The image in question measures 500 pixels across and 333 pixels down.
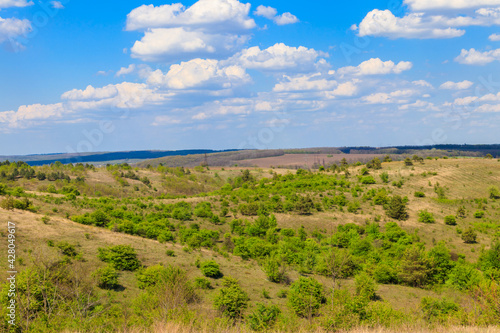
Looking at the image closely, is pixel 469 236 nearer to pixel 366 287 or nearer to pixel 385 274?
pixel 385 274

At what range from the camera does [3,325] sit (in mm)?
13828

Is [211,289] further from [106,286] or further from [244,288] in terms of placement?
[106,286]

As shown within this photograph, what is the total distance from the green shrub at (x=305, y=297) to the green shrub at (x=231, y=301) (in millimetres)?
4175

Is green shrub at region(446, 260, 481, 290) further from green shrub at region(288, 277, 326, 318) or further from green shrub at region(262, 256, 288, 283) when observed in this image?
green shrub at region(262, 256, 288, 283)

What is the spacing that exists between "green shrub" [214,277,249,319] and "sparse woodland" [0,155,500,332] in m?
0.11

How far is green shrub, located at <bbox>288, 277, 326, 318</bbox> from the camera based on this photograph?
29.4 m

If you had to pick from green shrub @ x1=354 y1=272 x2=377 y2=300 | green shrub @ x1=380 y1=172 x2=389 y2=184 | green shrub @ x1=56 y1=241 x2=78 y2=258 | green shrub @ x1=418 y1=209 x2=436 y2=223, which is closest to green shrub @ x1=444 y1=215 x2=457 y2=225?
green shrub @ x1=418 y1=209 x2=436 y2=223

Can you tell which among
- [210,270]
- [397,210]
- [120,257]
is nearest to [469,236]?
[397,210]

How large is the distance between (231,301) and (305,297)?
255 inches

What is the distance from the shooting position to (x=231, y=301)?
29016mm

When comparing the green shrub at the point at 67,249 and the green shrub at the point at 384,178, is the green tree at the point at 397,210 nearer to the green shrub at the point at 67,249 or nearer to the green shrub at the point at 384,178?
the green shrub at the point at 384,178

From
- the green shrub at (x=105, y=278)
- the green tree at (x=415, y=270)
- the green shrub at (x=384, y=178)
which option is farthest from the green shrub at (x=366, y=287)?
the green shrub at (x=384, y=178)

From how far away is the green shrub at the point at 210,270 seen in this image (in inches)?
1451

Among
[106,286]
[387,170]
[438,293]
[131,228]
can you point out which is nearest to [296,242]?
[438,293]
